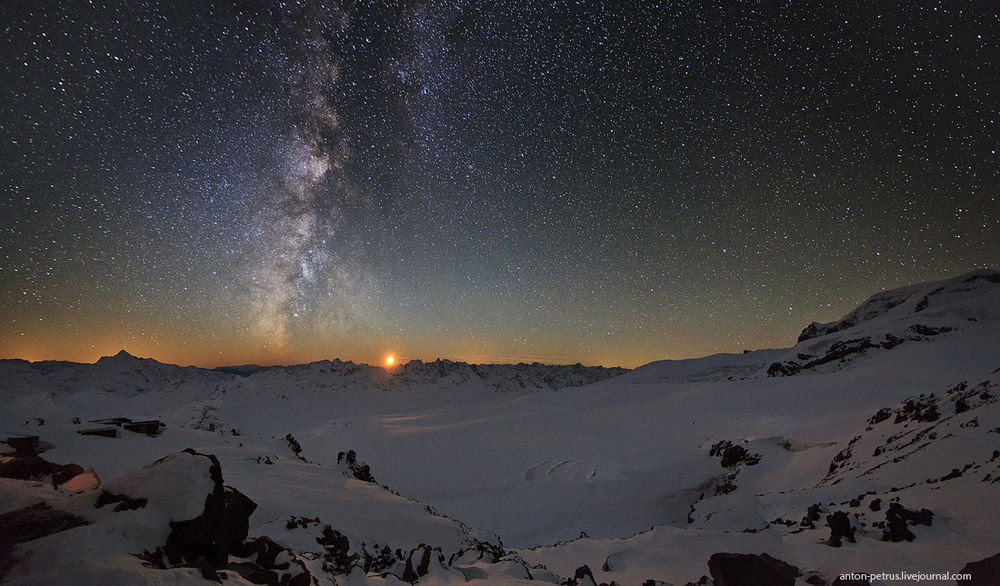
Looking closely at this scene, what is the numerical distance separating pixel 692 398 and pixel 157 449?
111 ft

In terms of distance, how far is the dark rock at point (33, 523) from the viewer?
8.02ft

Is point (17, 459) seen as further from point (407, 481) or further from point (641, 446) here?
point (641, 446)

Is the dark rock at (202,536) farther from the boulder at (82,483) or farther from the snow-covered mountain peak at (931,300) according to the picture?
the snow-covered mountain peak at (931,300)

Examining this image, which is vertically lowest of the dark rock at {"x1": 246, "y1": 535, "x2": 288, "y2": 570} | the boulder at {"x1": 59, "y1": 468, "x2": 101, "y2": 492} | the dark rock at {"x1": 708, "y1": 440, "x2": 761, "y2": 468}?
the dark rock at {"x1": 708, "y1": 440, "x2": 761, "y2": 468}

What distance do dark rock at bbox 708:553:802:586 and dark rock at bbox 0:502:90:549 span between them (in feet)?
16.7

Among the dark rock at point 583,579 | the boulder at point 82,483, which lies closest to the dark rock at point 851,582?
the dark rock at point 583,579

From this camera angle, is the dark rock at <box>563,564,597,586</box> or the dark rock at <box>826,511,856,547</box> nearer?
the dark rock at <box>563,564,597,586</box>

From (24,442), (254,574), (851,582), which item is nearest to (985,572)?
(851,582)

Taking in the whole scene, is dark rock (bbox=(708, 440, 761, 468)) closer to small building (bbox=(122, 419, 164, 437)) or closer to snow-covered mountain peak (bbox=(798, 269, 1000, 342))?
small building (bbox=(122, 419, 164, 437))

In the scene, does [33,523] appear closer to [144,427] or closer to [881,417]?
[144,427]

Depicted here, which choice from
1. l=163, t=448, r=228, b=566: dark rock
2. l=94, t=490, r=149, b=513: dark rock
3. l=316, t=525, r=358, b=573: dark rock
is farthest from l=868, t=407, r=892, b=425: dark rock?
l=94, t=490, r=149, b=513: dark rock

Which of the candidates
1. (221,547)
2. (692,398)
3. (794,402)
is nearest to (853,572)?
(221,547)

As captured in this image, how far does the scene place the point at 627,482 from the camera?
55.7 feet

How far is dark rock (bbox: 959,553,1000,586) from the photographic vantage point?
121 inches
